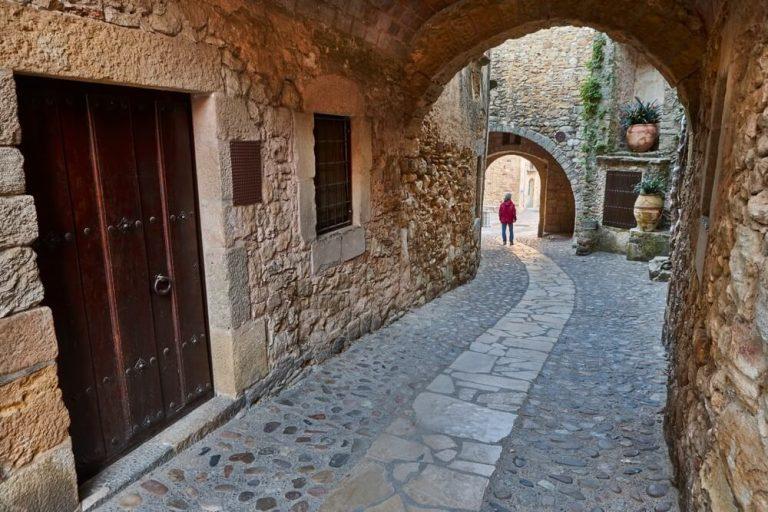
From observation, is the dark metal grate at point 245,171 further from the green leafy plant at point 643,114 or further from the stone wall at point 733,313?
the green leafy plant at point 643,114

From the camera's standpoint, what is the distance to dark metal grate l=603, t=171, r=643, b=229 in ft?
36.4

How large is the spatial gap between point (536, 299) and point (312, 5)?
4.94 meters

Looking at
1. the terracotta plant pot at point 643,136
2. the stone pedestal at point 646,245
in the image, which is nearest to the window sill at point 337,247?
the stone pedestal at point 646,245

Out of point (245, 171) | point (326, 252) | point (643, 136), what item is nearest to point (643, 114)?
point (643, 136)

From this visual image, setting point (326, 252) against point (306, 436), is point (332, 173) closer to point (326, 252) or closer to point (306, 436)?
point (326, 252)

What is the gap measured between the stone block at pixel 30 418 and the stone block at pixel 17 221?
0.54 metres

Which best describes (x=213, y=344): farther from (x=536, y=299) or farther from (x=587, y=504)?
(x=536, y=299)

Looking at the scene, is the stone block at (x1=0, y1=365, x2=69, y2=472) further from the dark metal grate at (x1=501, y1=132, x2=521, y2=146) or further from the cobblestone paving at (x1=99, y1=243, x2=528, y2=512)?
the dark metal grate at (x1=501, y1=132, x2=521, y2=146)

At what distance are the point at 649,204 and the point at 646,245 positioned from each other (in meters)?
0.86

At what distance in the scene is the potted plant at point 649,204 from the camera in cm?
1006

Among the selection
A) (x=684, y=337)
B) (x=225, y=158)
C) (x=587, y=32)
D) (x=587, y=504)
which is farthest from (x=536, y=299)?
(x=587, y=32)

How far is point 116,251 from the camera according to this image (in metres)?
2.39

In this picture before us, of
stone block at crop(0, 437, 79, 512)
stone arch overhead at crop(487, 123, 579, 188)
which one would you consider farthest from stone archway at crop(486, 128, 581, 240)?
stone block at crop(0, 437, 79, 512)

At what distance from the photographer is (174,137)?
105 inches
